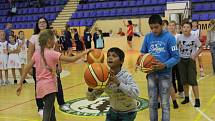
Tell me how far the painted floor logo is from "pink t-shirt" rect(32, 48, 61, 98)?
1958 mm

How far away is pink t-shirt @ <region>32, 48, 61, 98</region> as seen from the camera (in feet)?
14.7

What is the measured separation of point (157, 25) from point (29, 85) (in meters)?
6.09

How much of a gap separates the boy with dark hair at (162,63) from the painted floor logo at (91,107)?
1.80m

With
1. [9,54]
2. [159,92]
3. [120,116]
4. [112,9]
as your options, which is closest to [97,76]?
[120,116]

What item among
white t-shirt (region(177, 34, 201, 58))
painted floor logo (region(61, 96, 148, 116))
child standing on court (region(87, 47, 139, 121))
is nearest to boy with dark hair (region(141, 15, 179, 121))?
child standing on court (region(87, 47, 139, 121))

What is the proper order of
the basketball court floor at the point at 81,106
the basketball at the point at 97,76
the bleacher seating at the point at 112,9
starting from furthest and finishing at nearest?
the bleacher seating at the point at 112,9, the basketball court floor at the point at 81,106, the basketball at the point at 97,76

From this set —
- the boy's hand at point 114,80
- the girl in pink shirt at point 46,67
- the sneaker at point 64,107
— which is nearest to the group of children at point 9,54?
the sneaker at point 64,107

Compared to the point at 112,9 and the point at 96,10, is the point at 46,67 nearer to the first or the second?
the point at 112,9

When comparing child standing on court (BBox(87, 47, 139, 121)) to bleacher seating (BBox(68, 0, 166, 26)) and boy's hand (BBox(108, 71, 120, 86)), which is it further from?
bleacher seating (BBox(68, 0, 166, 26))

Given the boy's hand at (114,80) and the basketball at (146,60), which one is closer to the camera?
the boy's hand at (114,80)

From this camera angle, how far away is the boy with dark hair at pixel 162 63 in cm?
459

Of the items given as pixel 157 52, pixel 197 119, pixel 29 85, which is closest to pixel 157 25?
pixel 157 52

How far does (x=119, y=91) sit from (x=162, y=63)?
1.14m

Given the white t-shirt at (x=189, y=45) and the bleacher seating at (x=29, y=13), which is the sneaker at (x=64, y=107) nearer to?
the white t-shirt at (x=189, y=45)
